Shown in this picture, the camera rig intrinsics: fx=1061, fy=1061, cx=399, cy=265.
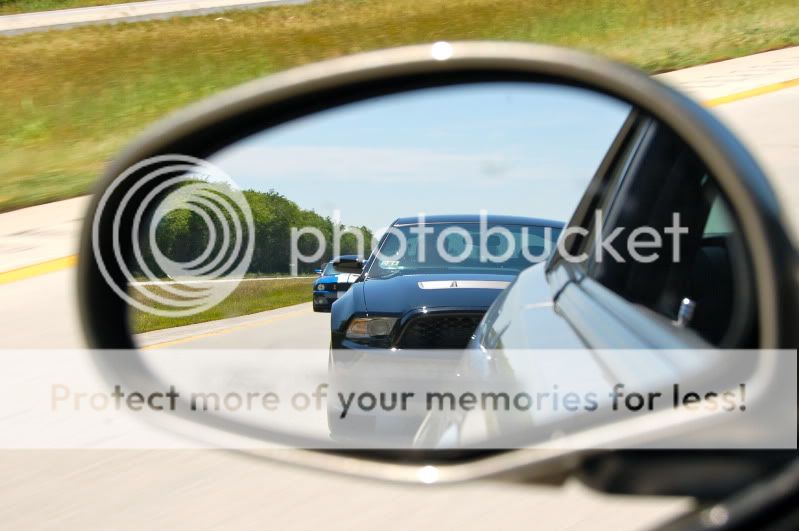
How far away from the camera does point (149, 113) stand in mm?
16094

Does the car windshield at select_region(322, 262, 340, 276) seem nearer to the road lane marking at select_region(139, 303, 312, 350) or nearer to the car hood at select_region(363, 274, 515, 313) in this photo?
the road lane marking at select_region(139, 303, 312, 350)

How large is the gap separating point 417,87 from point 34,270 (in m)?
7.27

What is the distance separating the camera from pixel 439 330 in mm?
3328

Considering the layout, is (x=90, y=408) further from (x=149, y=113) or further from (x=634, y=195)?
(x=149, y=113)

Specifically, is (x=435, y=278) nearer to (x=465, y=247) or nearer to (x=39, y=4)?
(x=465, y=247)

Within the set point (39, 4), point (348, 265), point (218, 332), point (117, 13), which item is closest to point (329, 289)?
point (218, 332)

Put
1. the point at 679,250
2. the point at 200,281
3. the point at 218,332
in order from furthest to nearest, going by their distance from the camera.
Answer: the point at 218,332
the point at 200,281
the point at 679,250

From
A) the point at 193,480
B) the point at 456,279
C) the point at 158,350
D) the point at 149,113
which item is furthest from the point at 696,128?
the point at 149,113

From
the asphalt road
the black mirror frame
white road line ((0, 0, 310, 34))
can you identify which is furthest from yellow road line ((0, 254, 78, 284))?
white road line ((0, 0, 310, 34))

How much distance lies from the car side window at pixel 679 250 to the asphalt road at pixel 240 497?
114 centimetres

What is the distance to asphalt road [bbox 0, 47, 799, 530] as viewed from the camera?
3.65 metres

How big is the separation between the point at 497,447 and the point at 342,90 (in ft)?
2.38

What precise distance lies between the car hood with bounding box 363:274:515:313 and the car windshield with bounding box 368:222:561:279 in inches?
1.3

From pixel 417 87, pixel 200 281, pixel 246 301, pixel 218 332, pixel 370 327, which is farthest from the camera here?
pixel 218 332
